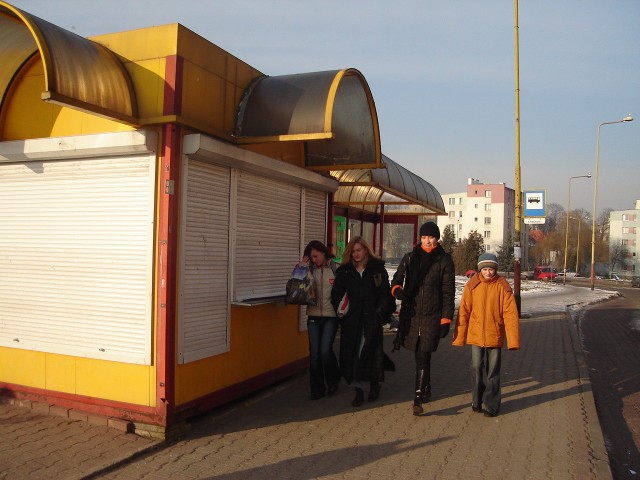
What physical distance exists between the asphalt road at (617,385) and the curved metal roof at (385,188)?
4323mm

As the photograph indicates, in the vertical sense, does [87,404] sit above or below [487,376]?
below

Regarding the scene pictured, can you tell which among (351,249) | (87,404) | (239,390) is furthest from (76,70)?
(239,390)

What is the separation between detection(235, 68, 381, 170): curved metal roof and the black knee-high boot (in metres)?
2.47

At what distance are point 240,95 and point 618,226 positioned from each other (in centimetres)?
10361

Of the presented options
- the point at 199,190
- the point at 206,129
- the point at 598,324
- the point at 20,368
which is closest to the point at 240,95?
the point at 206,129

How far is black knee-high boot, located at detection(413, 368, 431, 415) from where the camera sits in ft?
18.4

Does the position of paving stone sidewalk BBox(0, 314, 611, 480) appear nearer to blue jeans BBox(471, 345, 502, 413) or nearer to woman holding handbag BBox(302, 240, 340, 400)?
blue jeans BBox(471, 345, 502, 413)

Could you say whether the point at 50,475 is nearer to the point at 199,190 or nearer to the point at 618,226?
the point at 199,190

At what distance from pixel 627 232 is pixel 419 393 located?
102772 millimetres

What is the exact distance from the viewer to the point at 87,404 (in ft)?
16.3

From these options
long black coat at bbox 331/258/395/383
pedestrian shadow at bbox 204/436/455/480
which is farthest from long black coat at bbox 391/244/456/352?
pedestrian shadow at bbox 204/436/455/480

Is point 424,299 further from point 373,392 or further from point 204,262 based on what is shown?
point 204,262

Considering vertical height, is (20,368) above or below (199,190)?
below

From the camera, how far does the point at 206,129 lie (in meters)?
5.02
